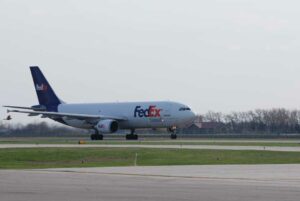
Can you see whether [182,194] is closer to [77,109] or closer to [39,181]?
[39,181]

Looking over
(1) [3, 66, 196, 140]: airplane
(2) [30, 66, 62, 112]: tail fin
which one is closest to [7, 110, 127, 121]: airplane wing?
(1) [3, 66, 196, 140]: airplane

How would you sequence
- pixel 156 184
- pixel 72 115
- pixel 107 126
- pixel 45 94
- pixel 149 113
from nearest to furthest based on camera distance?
pixel 156 184, pixel 149 113, pixel 107 126, pixel 72 115, pixel 45 94

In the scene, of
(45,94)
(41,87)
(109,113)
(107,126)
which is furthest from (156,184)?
(41,87)

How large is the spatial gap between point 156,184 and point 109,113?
64.3 metres

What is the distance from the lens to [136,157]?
1629 inches

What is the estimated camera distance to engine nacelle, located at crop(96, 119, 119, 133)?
83.9m

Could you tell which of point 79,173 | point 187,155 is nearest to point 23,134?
point 187,155

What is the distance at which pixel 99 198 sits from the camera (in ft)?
62.2

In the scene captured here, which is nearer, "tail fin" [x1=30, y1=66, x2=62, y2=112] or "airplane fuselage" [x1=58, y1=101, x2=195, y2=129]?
"airplane fuselage" [x1=58, y1=101, x2=195, y2=129]

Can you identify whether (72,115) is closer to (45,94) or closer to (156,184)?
(45,94)

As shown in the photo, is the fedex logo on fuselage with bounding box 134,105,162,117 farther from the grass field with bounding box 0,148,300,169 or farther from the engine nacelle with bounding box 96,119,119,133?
the grass field with bounding box 0,148,300,169

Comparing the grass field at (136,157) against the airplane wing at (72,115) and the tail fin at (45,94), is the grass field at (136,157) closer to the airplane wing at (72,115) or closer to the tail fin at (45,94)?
the airplane wing at (72,115)

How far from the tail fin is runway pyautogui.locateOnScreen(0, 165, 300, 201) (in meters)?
63.5

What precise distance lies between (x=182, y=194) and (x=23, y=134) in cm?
10806
